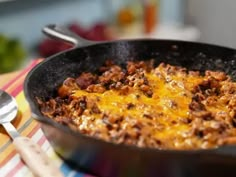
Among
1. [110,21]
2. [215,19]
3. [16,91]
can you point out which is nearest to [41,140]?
[16,91]

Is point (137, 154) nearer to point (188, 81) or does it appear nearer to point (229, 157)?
point (229, 157)

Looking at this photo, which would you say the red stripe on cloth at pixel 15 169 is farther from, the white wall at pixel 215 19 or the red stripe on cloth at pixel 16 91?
the white wall at pixel 215 19

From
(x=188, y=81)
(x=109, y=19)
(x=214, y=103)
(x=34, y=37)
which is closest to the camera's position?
(x=214, y=103)

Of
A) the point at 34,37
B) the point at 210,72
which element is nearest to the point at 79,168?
the point at 210,72

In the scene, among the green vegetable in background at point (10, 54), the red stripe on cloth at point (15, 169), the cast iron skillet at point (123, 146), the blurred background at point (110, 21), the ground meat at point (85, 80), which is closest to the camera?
the cast iron skillet at point (123, 146)

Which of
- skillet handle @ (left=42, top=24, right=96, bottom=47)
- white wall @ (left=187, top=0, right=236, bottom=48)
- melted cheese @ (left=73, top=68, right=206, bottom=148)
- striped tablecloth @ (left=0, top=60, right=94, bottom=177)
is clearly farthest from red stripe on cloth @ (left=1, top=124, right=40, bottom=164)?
white wall @ (left=187, top=0, right=236, bottom=48)

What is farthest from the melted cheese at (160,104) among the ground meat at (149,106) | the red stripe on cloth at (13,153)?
the red stripe on cloth at (13,153)

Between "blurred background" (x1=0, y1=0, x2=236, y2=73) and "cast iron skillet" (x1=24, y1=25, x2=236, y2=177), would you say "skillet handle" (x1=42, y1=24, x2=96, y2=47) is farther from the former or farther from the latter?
"blurred background" (x1=0, y1=0, x2=236, y2=73)
